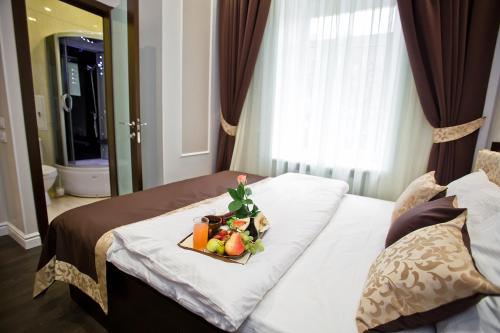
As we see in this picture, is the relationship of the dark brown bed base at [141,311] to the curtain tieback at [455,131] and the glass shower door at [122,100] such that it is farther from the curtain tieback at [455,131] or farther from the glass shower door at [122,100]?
the curtain tieback at [455,131]

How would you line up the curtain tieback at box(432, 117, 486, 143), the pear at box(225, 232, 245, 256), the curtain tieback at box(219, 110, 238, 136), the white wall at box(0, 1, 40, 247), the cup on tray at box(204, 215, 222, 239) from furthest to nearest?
1. the curtain tieback at box(219, 110, 238, 136)
2. the curtain tieback at box(432, 117, 486, 143)
3. the white wall at box(0, 1, 40, 247)
4. the cup on tray at box(204, 215, 222, 239)
5. the pear at box(225, 232, 245, 256)

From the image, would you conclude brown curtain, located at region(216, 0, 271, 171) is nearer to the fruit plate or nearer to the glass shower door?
the glass shower door

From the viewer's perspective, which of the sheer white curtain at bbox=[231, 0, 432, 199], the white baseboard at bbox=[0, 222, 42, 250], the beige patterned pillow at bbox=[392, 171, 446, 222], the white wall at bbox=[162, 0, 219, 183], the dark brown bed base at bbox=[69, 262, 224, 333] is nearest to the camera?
the dark brown bed base at bbox=[69, 262, 224, 333]

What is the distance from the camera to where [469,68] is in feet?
6.51

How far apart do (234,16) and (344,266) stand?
294 cm

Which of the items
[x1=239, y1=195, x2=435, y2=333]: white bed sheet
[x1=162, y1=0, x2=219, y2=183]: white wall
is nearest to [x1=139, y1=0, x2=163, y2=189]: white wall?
[x1=162, y1=0, x2=219, y2=183]: white wall

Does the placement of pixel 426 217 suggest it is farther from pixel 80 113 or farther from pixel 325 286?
pixel 80 113

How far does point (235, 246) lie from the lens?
3.28 ft

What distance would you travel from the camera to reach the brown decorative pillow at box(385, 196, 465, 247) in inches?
37.0

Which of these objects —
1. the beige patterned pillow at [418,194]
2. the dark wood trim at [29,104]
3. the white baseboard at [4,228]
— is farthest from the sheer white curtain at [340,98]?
the white baseboard at [4,228]

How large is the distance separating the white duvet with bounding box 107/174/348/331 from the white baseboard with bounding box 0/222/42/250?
1.66 meters

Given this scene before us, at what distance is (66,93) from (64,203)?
1.59 meters

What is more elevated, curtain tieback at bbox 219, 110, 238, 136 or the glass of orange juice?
curtain tieback at bbox 219, 110, 238, 136

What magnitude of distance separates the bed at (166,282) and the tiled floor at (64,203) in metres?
1.89
